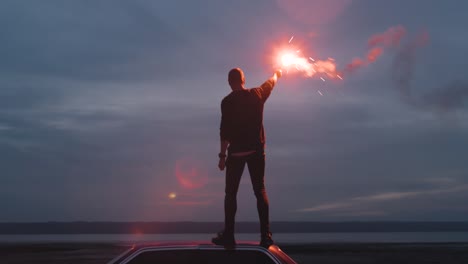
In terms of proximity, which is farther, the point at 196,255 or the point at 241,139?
the point at 241,139

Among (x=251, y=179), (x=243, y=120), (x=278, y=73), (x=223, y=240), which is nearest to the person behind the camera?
(x=223, y=240)

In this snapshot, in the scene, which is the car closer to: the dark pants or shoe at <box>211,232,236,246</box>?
shoe at <box>211,232,236,246</box>

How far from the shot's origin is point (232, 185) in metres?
9.70

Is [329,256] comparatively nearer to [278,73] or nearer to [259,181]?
[278,73]

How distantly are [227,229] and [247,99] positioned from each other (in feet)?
7.43

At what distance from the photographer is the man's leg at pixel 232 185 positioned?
9.50 meters

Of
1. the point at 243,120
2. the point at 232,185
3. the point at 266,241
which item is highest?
the point at 243,120

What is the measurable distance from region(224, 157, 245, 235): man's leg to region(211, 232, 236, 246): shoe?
44 centimetres

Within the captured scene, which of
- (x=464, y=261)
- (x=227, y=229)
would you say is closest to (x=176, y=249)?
(x=227, y=229)

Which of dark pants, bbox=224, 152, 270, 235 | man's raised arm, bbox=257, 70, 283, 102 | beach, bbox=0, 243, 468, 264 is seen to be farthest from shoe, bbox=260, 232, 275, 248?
beach, bbox=0, 243, 468, 264

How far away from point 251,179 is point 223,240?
5.25 feet

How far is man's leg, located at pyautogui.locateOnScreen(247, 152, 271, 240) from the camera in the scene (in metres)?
9.53

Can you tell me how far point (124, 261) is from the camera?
297 inches

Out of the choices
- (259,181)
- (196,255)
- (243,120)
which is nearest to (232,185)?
(259,181)
